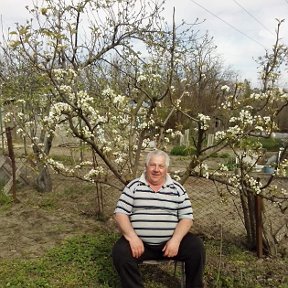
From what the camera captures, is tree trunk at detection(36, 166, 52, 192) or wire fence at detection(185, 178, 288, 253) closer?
wire fence at detection(185, 178, 288, 253)

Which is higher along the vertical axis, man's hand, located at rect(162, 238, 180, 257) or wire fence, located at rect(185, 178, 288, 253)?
man's hand, located at rect(162, 238, 180, 257)

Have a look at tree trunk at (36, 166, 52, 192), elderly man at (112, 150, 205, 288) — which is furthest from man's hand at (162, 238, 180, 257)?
tree trunk at (36, 166, 52, 192)

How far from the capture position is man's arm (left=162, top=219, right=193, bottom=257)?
3160mm

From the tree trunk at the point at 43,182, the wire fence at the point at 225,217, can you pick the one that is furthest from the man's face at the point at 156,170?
the tree trunk at the point at 43,182

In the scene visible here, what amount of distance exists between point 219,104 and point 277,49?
72cm

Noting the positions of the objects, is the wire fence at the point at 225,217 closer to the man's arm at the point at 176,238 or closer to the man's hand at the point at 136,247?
the man's arm at the point at 176,238

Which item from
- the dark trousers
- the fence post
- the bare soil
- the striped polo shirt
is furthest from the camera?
the bare soil

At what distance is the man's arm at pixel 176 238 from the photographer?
3.16 m

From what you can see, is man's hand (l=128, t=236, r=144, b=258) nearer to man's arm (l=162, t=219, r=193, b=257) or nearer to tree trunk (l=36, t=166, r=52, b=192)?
man's arm (l=162, t=219, r=193, b=257)

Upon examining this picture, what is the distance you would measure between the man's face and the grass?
95 cm

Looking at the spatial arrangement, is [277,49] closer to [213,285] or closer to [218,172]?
[218,172]

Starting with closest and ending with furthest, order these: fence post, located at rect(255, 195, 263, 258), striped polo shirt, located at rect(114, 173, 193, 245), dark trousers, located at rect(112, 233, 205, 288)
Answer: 1. dark trousers, located at rect(112, 233, 205, 288)
2. striped polo shirt, located at rect(114, 173, 193, 245)
3. fence post, located at rect(255, 195, 263, 258)

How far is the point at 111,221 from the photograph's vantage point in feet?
18.2

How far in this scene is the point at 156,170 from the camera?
130 inches
